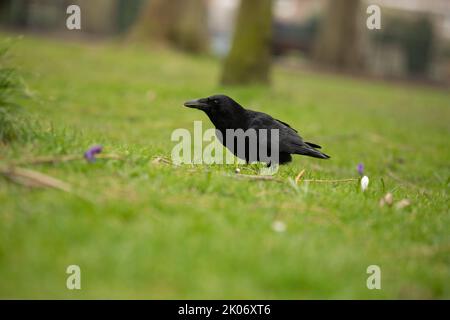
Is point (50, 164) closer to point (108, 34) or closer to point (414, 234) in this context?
point (414, 234)

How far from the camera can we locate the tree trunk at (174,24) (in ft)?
68.4

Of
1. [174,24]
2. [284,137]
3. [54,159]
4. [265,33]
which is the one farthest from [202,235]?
[174,24]

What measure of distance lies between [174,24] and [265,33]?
9.30 meters

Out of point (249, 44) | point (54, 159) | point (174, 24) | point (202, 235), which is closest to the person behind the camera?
point (202, 235)

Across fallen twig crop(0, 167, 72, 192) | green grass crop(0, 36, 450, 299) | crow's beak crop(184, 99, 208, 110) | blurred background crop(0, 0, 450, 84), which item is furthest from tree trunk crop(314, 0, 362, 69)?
fallen twig crop(0, 167, 72, 192)

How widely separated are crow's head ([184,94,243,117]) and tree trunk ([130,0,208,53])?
1598 cm

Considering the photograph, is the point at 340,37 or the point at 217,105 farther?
the point at 340,37

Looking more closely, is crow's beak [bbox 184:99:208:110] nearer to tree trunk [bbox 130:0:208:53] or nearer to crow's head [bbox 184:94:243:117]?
crow's head [bbox 184:94:243:117]

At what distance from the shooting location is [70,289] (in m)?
2.78

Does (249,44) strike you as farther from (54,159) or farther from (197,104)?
(54,159)

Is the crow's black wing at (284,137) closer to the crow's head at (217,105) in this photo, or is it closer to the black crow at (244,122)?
the black crow at (244,122)

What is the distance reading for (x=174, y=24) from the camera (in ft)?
71.5

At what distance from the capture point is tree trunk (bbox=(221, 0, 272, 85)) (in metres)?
13.1
